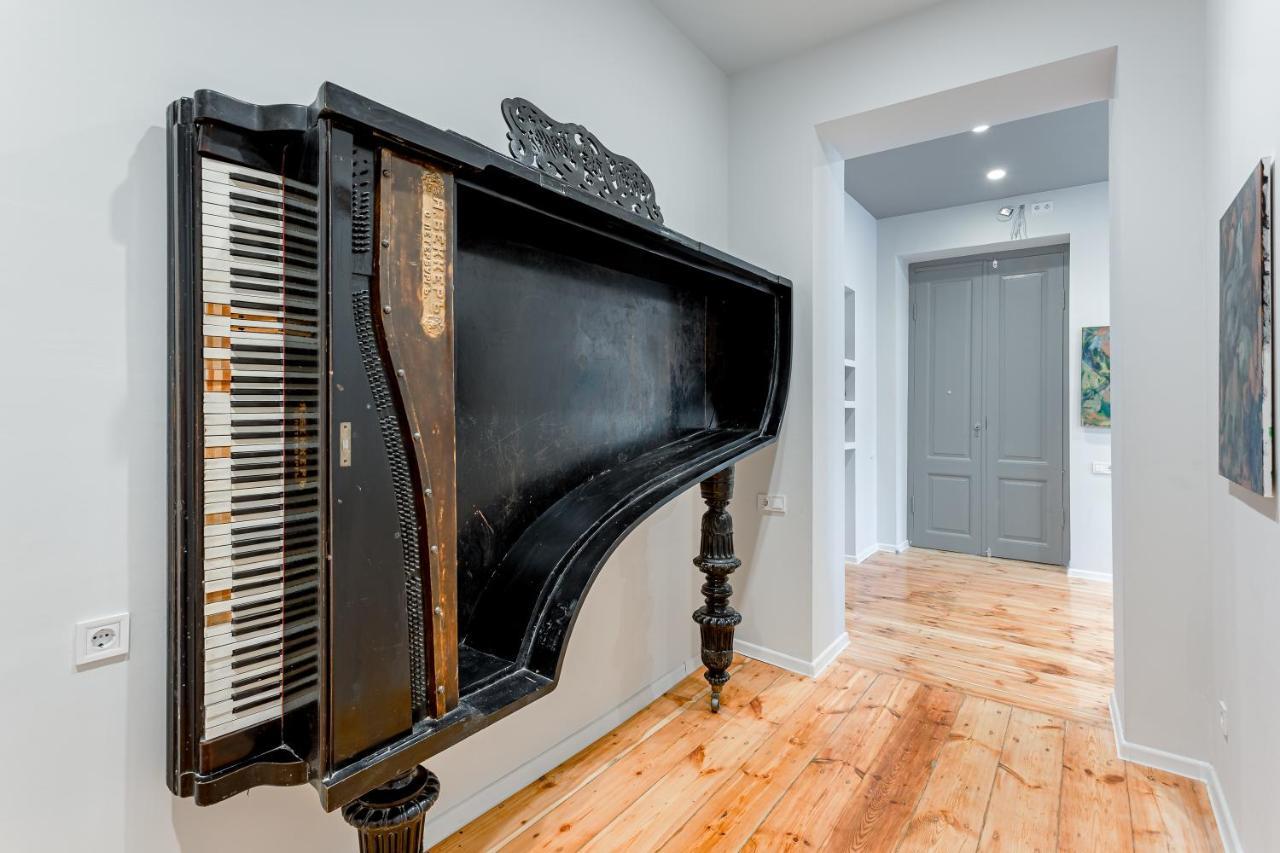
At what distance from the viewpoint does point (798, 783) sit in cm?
209

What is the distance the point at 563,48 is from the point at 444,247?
4.46ft

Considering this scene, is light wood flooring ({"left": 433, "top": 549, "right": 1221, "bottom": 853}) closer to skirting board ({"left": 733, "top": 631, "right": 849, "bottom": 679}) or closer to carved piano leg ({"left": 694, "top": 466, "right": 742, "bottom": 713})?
skirting board ({"left": 733, "top": 631, "right": 849, "bottom": 679})

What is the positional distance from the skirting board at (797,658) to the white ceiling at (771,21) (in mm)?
2836

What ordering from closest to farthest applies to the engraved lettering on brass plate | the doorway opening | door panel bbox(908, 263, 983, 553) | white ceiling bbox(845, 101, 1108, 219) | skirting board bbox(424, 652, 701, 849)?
the engraved lettering on brass plate < skirting board bbox(424, 652, 701, 849) < white ceiling bbox(845, 101, 1108, 219) < the doorway opening < door panel bbox(908, 263, 983, 553)

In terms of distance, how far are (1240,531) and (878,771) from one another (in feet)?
4.31

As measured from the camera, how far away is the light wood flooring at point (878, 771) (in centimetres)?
183

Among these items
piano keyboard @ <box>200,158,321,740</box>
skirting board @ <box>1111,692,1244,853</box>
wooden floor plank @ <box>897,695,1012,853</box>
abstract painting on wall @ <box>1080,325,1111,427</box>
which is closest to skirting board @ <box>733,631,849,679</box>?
wooden floor plank @ <box>897,695,1012,853</box>

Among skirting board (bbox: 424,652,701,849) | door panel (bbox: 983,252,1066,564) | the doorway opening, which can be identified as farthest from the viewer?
door panel (bbox: 983,252,1066,564)

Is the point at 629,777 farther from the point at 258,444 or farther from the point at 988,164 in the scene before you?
the point at 988,164

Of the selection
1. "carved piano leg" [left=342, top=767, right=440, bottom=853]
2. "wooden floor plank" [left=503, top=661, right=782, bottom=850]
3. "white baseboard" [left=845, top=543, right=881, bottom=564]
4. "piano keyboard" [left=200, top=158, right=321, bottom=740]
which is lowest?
"wooden floor plank" [left=503, top=661, right=782, bottom=850]

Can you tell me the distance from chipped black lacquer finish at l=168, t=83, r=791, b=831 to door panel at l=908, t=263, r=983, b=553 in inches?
149

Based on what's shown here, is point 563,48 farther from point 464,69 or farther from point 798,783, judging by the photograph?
point 798,783

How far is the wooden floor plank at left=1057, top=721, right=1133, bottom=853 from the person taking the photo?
181cm

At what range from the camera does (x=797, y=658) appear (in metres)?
2.95
